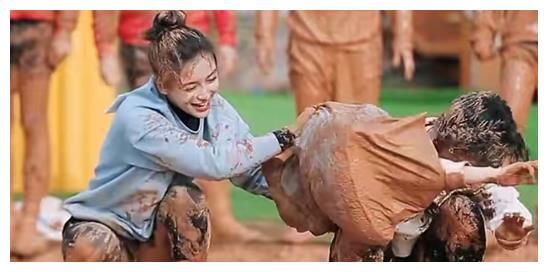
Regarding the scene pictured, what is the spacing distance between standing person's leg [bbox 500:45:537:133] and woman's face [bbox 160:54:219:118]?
0.48 metres

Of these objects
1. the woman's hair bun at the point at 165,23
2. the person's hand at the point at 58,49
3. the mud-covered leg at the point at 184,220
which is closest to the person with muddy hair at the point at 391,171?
the mud-covered leg at the point at 184,220

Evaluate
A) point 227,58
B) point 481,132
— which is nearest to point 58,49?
point 227,58

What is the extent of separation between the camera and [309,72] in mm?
1943

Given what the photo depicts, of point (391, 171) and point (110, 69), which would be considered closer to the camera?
point (391, 171)

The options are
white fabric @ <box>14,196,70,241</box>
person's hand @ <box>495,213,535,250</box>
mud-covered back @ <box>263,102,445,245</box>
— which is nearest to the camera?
mud-covered back @ <box>263,102,445,245</box>

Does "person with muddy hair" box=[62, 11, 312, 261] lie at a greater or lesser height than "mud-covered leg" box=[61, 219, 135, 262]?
greater

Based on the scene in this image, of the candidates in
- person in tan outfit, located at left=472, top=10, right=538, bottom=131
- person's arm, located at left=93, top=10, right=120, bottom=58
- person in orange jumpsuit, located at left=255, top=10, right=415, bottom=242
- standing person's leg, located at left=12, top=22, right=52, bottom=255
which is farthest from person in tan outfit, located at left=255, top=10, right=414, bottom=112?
standing person's leg, located at left=12, top=22, right=52, bottom=255

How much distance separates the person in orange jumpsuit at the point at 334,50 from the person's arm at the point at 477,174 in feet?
0.94

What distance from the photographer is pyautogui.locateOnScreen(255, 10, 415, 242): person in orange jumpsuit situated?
6.26 ft

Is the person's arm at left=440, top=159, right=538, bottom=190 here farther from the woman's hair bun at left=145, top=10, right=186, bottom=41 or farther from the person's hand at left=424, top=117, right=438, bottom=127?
the woman's hair bun at left=145, top=10, right=186, bottom=41

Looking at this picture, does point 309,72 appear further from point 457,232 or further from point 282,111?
point 457,232

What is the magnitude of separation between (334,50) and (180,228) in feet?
1.42

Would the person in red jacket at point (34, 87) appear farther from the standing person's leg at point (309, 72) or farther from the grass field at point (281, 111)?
the standing person's leg at point (309, 72)
